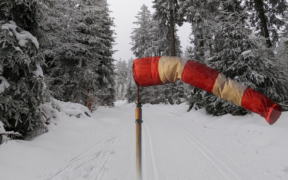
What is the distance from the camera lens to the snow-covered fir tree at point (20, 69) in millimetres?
3660

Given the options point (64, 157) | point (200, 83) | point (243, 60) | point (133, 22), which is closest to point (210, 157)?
point (200, 83)

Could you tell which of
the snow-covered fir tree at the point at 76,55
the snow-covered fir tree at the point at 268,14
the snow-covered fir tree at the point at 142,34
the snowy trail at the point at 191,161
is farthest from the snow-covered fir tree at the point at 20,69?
the snow-covered fir tree at the point at 142,34

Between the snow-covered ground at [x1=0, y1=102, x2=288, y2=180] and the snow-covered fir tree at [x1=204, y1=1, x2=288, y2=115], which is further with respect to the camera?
Answer: the snow-covered fir tree at [x1=204, y1=1, x2=288, y2=115]

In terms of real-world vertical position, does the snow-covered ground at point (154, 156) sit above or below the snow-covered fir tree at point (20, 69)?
below

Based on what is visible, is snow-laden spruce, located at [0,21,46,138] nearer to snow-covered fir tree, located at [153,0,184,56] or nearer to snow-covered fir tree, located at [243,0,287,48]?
snow-covered fir tree, located at [243,0,287,48]

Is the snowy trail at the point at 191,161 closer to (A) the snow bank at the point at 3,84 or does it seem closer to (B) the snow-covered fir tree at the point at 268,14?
(A) the snow bank at the point at 3,84

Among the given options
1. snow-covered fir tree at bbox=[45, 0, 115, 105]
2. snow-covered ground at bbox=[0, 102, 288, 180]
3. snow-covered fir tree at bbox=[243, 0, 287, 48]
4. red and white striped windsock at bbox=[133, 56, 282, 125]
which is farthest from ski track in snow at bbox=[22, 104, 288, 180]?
snow-covered fir tree at bbox=[243, 0, 287, 48]

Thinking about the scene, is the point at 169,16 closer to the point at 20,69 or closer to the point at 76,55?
the point at 76,55

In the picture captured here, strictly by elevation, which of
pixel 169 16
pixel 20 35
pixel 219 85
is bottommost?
pixel 219 85

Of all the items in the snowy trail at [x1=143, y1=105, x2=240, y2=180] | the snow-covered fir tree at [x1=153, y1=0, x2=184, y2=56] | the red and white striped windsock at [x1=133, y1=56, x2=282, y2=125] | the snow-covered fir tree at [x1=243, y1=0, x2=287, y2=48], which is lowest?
the snowy trail at [x1=143, y1=105, x2=240, y2=180]

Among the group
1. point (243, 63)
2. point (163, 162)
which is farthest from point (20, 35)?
point (243, 63)

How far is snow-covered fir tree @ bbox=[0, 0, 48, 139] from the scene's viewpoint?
3.66 m

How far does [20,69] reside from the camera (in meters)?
4.09

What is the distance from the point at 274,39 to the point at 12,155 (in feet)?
51.7
